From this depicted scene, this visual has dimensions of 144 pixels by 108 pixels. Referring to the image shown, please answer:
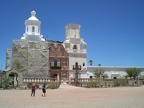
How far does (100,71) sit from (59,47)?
12798mm

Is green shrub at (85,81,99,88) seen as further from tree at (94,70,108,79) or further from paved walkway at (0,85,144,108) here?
paved walkway at (0,85,144,108)

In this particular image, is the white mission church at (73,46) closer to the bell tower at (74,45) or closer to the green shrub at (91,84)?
the bell tower at (74,45)

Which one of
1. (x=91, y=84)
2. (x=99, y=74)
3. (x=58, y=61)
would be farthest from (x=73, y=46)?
(x=91, y=84)

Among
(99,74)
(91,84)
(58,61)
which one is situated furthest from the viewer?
(99,74)

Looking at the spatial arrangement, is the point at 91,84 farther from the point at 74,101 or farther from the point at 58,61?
the point at 74,101

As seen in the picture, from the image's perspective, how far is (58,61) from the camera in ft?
181

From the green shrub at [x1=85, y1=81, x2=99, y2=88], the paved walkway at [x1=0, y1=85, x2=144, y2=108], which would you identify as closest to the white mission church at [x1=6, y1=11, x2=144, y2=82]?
the green shrub at [x1=85, y1=81, x2=99, y2=88]

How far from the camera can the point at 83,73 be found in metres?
58.0

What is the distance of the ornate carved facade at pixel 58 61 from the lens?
54.6 meters

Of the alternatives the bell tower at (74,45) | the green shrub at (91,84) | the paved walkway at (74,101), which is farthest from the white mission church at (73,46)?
the paved walkway at (74,101)

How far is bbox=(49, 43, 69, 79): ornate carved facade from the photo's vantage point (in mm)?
54562

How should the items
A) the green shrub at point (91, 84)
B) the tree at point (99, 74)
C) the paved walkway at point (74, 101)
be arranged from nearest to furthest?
1. the paved walkway at point (74, 101)
2. the green shrub at point (91, 84)
3. the tree at point (99, 74)

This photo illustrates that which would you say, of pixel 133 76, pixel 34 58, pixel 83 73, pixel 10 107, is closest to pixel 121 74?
pixel 133 76

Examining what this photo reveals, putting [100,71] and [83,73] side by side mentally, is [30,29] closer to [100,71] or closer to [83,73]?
[83,73]
